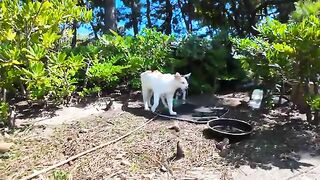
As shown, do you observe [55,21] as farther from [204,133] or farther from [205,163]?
[205,163]

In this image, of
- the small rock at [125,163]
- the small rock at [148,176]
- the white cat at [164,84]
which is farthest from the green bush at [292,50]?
the small rock at [125,163]

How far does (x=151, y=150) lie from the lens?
3.34m

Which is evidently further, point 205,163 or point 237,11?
point 237,11

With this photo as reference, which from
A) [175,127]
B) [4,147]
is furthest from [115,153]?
[4,147]

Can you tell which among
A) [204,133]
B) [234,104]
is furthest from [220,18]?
[204,133]

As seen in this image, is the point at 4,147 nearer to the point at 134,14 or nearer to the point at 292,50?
the point at 292,50

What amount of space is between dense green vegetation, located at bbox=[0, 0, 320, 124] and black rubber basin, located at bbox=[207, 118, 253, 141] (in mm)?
804

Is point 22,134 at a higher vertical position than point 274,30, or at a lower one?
lower

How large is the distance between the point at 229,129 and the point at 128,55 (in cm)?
259

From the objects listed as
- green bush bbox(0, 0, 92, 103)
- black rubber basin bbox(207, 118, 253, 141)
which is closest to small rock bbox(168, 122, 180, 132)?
black rubber basin bbox(207, 118, 253, 141)

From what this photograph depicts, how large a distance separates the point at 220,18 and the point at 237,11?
47cm

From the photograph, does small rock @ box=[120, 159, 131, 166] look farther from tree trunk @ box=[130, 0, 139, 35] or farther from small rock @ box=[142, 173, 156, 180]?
tree trunk @ box=[130, 0, 139, 35]

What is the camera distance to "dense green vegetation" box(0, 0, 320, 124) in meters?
3.83

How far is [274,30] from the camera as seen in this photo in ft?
12.4
